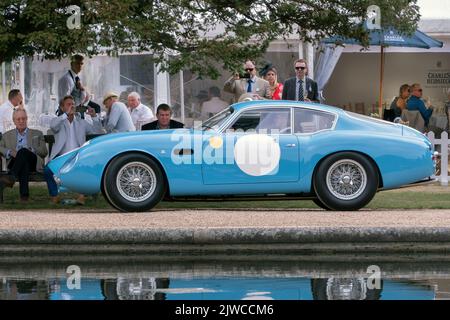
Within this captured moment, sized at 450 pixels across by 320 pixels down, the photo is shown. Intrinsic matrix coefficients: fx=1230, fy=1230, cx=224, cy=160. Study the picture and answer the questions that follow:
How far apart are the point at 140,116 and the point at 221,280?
10255 mm

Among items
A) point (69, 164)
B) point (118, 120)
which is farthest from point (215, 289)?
point (118, 120)

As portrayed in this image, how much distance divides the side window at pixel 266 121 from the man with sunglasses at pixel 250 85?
393 centimetres

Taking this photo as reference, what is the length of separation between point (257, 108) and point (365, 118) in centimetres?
135

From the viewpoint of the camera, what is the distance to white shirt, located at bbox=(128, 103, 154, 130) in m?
19.7

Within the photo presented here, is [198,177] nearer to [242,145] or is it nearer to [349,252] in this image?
[242,145]

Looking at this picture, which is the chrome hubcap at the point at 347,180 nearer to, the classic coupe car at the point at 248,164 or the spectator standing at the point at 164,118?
the classic coupe car at the point at 248,164

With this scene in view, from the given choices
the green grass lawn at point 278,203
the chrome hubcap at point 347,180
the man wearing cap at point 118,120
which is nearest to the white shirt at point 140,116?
the man wearing cap at point 118,120

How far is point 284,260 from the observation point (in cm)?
1106

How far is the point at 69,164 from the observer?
14523 mm

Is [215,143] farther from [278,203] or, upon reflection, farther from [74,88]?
[74,88]

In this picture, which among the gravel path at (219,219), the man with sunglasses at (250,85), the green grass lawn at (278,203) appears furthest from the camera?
the man with sunglasses at (250,85)

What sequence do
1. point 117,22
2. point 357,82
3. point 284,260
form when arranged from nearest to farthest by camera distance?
point 284,260 → point 117,22 → point 357,82

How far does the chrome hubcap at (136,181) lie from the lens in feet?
46.9
